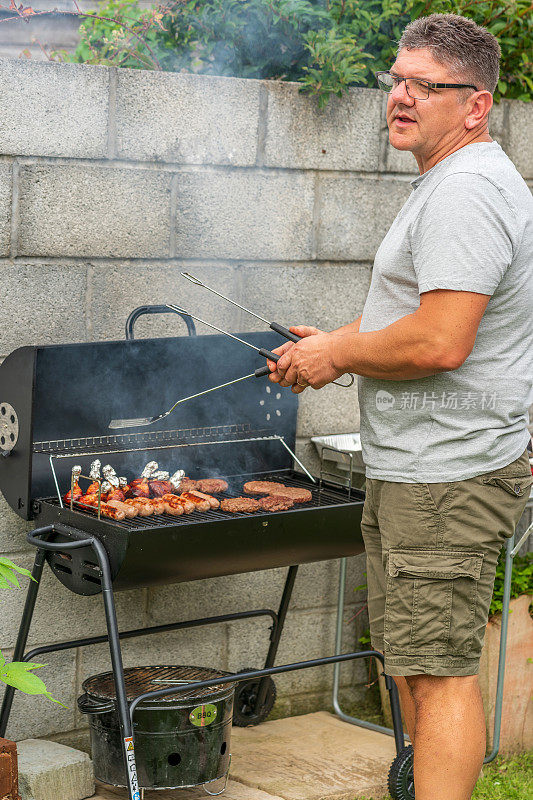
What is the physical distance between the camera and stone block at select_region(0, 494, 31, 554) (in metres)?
3.68

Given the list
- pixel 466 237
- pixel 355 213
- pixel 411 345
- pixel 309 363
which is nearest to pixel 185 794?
pixel 309 363

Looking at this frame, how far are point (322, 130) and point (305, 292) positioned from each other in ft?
2.11

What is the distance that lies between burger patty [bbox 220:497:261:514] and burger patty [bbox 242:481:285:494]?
0.15 meters

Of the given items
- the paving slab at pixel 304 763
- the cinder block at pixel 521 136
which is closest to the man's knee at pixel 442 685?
the paving slab at pixel 304 763

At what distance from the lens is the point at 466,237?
2.59 metres

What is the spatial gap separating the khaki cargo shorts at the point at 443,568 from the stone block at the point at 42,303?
4.92ft

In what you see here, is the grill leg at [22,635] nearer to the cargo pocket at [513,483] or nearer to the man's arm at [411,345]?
the man's arm at [411,345]

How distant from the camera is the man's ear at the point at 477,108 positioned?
282 centimetres

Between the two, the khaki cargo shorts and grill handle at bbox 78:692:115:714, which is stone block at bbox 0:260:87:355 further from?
the khaki cargo shorts

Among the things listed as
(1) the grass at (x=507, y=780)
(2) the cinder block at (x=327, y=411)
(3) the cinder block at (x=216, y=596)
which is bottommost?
(1) the grass at (x=507, y=780)

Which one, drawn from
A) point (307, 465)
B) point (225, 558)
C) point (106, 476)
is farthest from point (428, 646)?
point (307, 465)

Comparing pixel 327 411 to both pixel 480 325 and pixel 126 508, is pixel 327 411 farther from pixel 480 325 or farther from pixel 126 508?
pixel 480 325

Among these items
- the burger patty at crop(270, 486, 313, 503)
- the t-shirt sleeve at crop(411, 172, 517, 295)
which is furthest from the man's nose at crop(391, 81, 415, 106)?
the burger patty at crop(270, 486, 313, 503)

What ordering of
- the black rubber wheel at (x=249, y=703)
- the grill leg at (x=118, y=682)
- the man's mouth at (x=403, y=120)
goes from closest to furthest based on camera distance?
the man's mouth at (x=403, y=120) < the grill leg at (x=118, y=682) < the black rubber wheel at (x=249, y=703)
